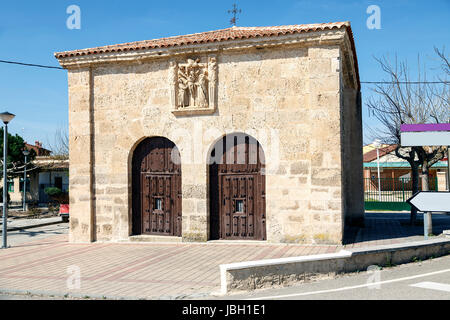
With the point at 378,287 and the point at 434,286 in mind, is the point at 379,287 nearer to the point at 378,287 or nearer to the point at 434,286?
the point at 378,287

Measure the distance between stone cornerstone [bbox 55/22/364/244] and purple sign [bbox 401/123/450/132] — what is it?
151 cm

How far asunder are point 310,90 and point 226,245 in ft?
14.4

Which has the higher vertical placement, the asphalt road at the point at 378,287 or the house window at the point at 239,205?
the house window at the point at 239,205

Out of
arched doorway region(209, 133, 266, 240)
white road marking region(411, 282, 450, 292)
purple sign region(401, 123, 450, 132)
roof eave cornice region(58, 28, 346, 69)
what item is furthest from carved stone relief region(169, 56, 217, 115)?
white road marking region(411, 282, 450, 292)

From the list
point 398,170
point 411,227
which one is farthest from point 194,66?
point 398,170

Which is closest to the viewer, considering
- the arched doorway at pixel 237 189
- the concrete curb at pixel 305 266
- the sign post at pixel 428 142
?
the concrete curb at pixel 305 266

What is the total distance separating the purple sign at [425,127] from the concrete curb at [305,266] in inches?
Answer: 105

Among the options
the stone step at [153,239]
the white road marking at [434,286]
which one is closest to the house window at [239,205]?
the stone step at [153,239]

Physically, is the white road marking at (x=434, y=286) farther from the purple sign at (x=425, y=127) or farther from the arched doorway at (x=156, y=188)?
the arched doorway at (x=156, y=188)

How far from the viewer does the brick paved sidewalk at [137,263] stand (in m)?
6.65

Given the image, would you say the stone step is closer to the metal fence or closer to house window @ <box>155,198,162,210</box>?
house window @ <box>155,198,162,210</box>

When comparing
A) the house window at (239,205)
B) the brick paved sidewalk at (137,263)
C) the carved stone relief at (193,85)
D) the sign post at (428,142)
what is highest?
the carved stone relief at (193,85)

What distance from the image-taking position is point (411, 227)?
41.3ft

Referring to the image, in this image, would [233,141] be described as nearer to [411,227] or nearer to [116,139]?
[116,139]
